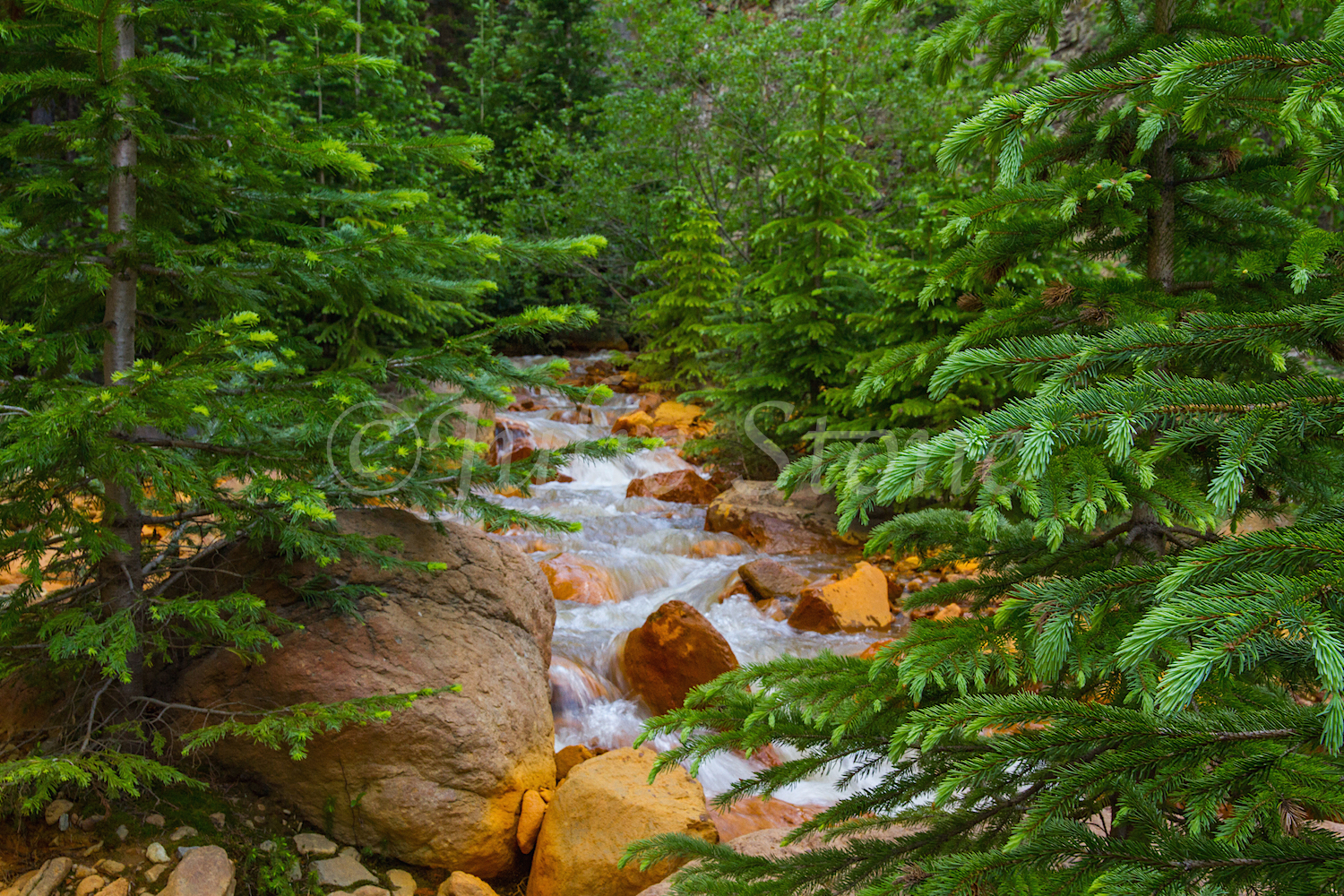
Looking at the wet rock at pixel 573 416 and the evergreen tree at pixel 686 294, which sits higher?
the evergreen tree at pixel 686 294

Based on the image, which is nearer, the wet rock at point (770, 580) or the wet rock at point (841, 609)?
the wet rock at point (841, 609)

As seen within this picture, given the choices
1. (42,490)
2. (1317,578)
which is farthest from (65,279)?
(1317,578)

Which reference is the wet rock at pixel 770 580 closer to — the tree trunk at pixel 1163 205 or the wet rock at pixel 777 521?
the wet rock at pixel 777 521

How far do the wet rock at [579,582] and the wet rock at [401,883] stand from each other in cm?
360

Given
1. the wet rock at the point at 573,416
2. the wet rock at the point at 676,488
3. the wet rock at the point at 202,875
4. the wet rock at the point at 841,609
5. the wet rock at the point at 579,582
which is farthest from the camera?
the wet rock at the point at 573,416

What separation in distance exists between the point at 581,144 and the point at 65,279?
17497 millimetres

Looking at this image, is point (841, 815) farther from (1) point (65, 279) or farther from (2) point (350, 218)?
(1) point (65, 279)

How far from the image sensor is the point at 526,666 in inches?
176

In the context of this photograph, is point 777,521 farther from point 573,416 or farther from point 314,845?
point 314,845

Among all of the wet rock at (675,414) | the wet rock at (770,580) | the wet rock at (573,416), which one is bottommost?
the wet rock at (770,580)

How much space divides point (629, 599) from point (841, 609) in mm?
2150

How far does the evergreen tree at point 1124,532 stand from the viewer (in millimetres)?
1307

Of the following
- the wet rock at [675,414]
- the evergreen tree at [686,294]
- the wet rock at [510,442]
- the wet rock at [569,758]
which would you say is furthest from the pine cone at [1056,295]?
the evergreen tree at [686,294]

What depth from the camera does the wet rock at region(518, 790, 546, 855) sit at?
3879mm
